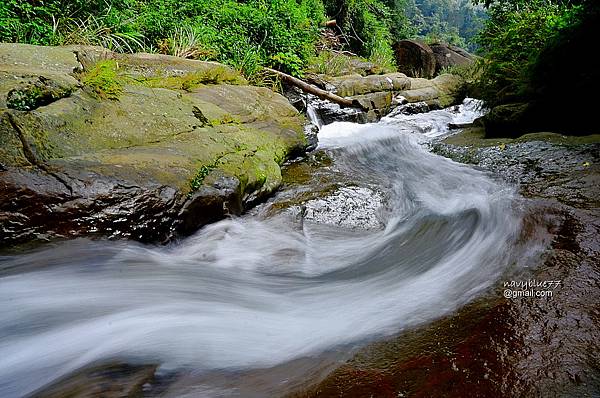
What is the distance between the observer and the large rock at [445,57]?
733 inches

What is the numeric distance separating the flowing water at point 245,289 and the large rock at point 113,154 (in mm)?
223

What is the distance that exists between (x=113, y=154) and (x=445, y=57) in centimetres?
1969

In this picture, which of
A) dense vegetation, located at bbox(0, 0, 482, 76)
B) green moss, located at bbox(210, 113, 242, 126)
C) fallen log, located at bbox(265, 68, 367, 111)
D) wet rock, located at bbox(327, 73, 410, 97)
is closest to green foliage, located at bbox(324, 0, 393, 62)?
dense vegetation, located at bbox(0, 0, 482, 76)

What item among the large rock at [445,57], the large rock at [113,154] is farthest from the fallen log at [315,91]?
the large rock at [445,57]

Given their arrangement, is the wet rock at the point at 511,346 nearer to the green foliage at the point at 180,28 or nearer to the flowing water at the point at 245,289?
the flowing water at the point at 245,289

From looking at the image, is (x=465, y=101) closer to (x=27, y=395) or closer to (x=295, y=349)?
(x=295, y=349)

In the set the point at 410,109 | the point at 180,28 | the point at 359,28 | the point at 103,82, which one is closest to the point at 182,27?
the point at 180,28

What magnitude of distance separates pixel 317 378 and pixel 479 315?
3.23 feet

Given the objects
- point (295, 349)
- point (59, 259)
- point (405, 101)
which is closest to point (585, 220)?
point (295, 349)

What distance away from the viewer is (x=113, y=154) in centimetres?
315

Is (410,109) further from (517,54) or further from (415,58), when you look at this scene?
(415,58)

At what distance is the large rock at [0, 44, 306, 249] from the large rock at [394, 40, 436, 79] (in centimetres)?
1605

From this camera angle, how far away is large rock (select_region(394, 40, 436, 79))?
18406 millimetres

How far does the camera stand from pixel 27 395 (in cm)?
158
